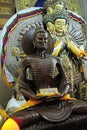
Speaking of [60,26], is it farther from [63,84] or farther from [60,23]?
[63,84]

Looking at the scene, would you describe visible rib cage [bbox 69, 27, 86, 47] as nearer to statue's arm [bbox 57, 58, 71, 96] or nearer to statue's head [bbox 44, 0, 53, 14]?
statue's head [bbox 44, 0, 53, 14]

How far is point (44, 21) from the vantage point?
1.74 meters

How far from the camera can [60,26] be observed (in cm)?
166

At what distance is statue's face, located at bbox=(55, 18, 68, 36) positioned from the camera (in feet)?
5.44

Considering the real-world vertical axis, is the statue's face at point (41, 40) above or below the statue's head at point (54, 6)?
below

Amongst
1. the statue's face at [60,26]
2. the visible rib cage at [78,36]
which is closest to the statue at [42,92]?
the statue's face at [60,26]

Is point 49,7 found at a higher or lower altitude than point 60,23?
higher

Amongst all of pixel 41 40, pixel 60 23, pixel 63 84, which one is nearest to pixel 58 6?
pixel 60 23

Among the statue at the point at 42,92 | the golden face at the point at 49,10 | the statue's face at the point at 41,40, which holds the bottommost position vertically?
the statue at the point at 42,92

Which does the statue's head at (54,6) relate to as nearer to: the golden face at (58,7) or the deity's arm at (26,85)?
the golden face at (58,7)

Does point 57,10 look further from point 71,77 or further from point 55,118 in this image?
point 55,118

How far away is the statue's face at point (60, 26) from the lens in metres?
1.66

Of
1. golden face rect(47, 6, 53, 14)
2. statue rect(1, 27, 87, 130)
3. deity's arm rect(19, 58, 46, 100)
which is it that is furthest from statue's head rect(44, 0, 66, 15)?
deity's arm rect(19, 58, 46, 100)

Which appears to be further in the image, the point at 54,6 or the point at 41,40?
the point at 54,6
